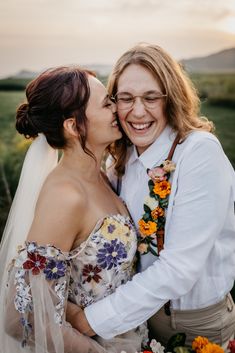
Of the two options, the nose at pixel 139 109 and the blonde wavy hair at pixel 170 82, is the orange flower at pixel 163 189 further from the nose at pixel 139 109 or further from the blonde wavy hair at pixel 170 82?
the nose at pixel 139 109

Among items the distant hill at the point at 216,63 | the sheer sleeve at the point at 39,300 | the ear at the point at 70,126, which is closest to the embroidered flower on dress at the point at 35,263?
the sheer sleeve at the point at 39,300

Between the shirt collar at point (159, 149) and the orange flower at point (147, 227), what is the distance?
0.33m

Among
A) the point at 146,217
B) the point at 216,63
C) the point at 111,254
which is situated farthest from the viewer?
the point at 216,63

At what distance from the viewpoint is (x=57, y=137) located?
2.29 meters

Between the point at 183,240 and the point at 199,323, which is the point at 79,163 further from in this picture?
the point at 199,323

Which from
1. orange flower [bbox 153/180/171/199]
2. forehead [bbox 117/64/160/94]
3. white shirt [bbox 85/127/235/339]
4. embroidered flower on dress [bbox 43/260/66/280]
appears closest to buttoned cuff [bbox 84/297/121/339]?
white shirt [bbox 85/127/235/339]

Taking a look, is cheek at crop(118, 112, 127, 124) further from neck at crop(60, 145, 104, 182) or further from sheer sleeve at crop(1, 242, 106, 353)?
sheer sleeve at crop(1, 242, 106, 353)

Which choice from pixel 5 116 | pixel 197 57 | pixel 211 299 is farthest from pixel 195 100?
pixel 5 116

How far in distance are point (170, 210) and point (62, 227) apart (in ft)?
1.79

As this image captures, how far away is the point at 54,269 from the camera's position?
6.54 ft

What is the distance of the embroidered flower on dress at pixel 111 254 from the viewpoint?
216 cm

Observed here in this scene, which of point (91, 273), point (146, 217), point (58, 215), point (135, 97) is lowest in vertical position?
point (91, 273)

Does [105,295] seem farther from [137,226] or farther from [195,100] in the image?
[195,100]

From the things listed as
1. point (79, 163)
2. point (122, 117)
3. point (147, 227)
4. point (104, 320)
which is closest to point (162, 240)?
point (147, 227)
